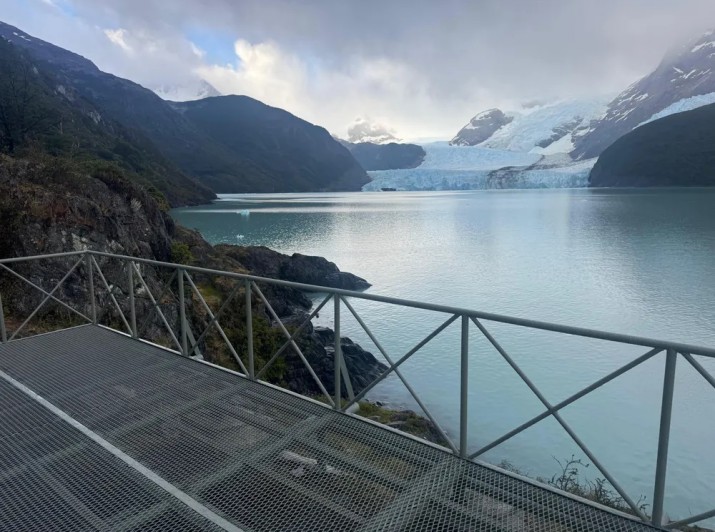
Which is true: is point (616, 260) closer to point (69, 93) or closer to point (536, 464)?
point (536, 464)

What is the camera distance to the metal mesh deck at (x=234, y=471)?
10.3 feet

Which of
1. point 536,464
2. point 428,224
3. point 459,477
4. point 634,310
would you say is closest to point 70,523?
point 459,477

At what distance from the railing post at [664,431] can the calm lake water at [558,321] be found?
7.52 m

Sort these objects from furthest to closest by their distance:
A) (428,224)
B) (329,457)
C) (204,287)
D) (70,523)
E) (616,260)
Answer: (428,224) < (616,260) < (204,287) < (329,457) < (70,523)

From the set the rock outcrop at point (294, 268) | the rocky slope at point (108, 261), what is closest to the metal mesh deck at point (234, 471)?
the rocky slope at point (108, 261)

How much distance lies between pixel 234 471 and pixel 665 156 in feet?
458

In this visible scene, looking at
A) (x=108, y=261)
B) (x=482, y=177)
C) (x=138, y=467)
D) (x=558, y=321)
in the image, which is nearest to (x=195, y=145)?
(x=482, y=177)

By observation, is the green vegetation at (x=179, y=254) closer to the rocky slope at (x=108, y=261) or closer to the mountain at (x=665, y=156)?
the rocky slope at (x=108, y=261)

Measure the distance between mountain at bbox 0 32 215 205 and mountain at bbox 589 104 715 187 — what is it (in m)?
101

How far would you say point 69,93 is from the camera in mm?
105938

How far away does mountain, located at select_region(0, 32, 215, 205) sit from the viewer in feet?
133

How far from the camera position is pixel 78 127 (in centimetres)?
8369

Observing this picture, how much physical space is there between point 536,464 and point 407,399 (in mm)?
3816

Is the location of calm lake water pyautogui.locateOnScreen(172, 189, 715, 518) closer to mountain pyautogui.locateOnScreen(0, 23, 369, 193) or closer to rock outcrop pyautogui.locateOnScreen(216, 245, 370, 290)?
rock outcrop pyautogui.locateOnScreen(216, 245, 370, 290)
